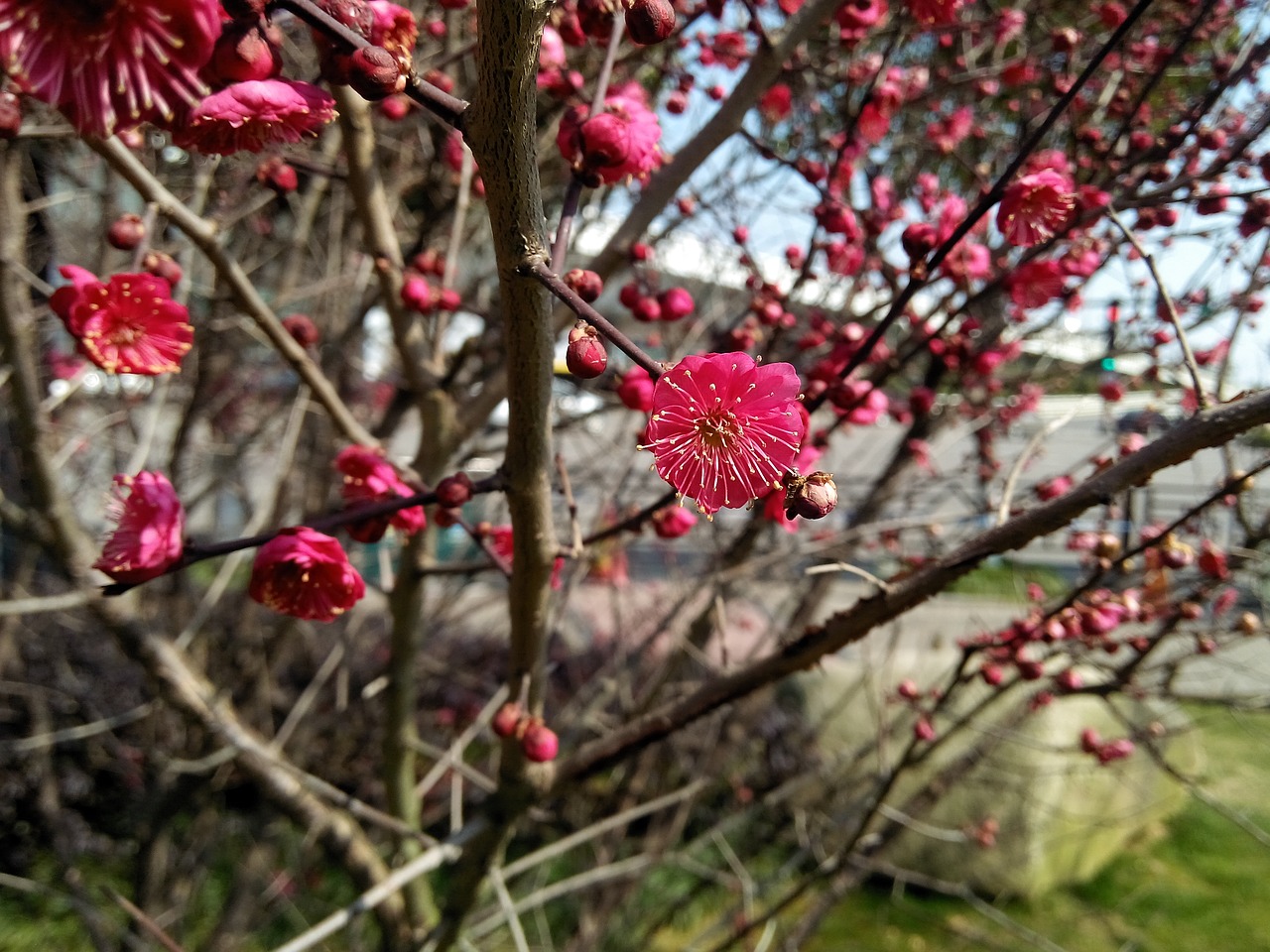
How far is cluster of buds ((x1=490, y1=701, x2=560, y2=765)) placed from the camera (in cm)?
138

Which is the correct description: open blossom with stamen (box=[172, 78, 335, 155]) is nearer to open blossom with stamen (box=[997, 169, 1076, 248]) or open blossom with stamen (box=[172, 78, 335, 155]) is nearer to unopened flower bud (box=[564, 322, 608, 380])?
unopened flower bud (box=[564, 322, 608, 380])

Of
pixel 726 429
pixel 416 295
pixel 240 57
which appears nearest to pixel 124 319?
pixel 416 295

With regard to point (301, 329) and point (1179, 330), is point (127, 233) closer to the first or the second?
point (301, 329)

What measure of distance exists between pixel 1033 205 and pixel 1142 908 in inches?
194

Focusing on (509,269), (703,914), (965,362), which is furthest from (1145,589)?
(703,914)

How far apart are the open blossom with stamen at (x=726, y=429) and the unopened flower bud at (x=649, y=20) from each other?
328 mm

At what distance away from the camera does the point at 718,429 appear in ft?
3.15

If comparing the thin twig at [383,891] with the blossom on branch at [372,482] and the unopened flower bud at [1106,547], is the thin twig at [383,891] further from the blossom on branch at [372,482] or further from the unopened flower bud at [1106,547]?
the unopened flower bud at [1106,547]

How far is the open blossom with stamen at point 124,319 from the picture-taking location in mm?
1280

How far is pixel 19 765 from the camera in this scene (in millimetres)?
4434

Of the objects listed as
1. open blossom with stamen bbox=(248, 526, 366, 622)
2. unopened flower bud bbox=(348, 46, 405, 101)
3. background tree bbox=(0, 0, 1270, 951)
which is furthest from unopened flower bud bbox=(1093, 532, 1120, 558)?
unopened flower bud bbox=(348, 46, 405, 101)

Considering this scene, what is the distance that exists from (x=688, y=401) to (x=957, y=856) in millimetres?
5147

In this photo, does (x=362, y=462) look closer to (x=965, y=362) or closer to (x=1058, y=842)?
(x=965, y=362)

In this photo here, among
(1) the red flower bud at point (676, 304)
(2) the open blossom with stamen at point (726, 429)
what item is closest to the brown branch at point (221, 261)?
(1) the red flower bud at point (676, 304)
